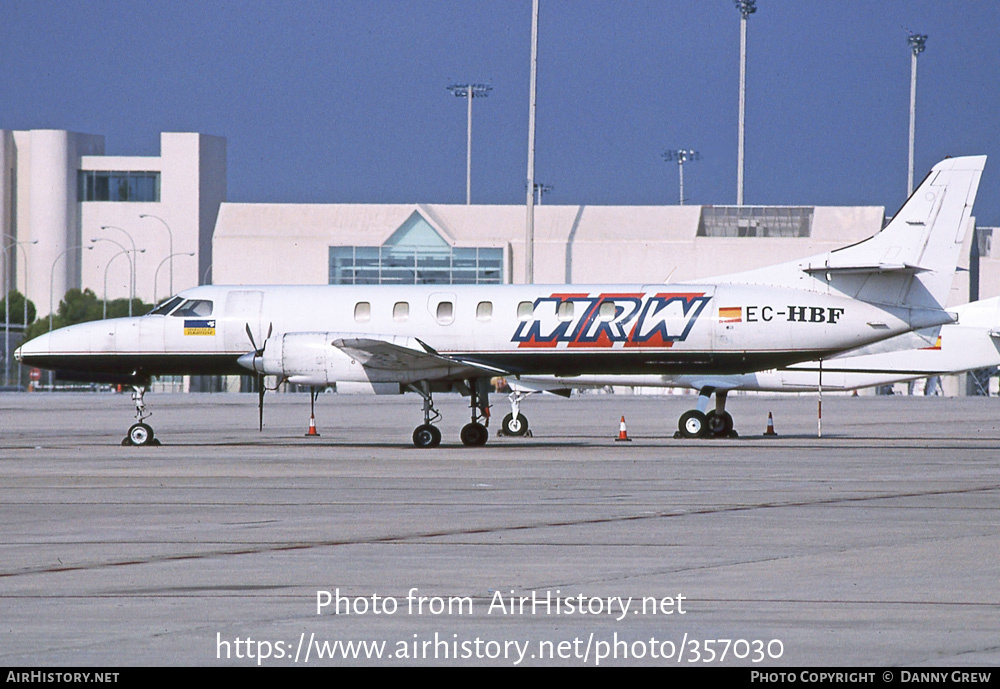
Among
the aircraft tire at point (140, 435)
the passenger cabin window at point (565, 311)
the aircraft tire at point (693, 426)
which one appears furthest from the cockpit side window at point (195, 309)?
the aircraft tire at point (693, 426)

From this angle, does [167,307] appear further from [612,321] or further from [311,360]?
[612,321]

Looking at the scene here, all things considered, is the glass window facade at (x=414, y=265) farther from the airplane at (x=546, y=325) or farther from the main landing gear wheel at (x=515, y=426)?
the airplane at (x=546, y=325)

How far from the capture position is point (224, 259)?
9806 centimetres

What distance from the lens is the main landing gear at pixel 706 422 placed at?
30000 millimetres

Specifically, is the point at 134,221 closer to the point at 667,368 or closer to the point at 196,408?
the point at 196,408

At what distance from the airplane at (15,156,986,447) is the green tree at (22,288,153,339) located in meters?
82.1

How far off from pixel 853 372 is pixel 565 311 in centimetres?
1023

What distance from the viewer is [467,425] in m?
26.7

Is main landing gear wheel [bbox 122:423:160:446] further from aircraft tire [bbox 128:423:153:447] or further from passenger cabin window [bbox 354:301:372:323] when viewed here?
passenger cabin window [bbox 354:301:372:323]

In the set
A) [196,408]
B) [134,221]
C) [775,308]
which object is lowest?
[196,408]

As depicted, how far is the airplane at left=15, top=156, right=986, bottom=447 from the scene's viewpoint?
1010 inches

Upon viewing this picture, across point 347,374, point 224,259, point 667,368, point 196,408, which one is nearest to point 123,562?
point 347,374

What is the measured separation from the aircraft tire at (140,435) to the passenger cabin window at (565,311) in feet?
28.5

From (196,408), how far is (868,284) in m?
32.8
